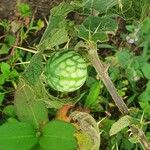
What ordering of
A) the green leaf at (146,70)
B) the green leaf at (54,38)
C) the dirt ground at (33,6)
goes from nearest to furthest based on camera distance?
the green leaf at (54,38)
the green leaf at (146,70)
the dirt ground at (33,6)

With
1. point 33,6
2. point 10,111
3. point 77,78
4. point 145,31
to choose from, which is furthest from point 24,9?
point 77,78

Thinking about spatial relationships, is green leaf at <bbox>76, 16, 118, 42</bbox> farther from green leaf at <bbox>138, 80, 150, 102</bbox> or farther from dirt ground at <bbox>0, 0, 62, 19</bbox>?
dirt ground at <bbox>0, 0, 62, 19</bbox>

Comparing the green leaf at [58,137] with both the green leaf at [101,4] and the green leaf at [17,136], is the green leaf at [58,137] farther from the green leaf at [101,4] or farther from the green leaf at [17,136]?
the green leaf at [101,4]

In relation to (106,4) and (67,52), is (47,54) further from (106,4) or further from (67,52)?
(106,4)

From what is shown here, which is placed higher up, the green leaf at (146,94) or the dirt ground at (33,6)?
the dirt ground at (33,6)

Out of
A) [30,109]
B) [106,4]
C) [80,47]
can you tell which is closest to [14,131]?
[30,109]

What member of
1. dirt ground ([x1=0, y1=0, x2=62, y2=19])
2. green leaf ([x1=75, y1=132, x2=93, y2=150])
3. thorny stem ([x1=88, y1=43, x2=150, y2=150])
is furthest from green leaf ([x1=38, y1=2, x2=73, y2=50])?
dirt ground ([x1=0, y1=0, x2=62, y2=19])

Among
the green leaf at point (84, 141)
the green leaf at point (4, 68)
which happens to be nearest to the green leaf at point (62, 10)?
the green leaf at point (84, 141)
